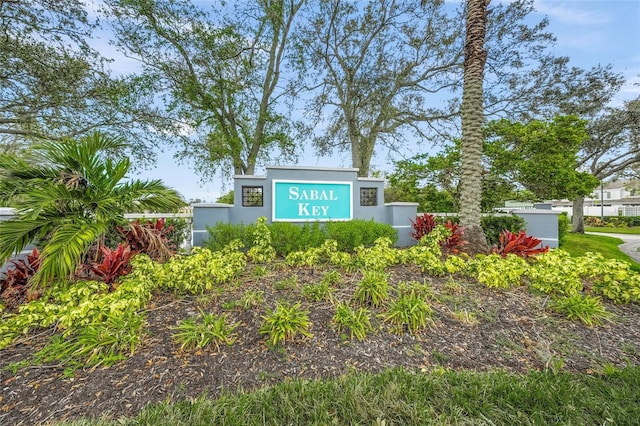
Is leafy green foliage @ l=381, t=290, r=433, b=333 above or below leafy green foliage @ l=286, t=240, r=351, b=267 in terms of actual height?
below

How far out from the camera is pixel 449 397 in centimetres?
180

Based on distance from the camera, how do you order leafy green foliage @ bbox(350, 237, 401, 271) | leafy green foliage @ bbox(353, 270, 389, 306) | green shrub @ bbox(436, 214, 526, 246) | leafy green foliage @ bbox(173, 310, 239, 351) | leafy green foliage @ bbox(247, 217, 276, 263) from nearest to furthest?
leafy green foliage @ bbox(173, 310, 239, 351), leafy green foliage @ bbox(353, 270, 389, 306), leafy green foliage @ bbox(350, 237, 401, 271), leafy green foliage @ bbox(247, 217, 276, 263), green shrub @ bbox(436, 214, 526, 246)

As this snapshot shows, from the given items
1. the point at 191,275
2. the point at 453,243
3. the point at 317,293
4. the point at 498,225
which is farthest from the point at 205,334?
the point at 498,225

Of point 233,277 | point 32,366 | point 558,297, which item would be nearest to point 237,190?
point 233,277

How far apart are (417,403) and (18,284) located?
468cm

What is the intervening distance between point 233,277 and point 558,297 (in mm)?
4266

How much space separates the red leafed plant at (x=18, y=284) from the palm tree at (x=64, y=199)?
252 millimetres

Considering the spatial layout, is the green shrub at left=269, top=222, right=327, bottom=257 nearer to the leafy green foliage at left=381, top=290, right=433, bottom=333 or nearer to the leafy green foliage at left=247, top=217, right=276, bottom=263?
the leafy green foliage at left=247, top=217, right=276, bottom=263

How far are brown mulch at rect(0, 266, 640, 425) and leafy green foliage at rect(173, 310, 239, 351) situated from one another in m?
0.07

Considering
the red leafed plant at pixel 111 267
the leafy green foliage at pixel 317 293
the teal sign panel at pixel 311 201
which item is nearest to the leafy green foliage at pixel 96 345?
the red leafed plant at pixel 111 267

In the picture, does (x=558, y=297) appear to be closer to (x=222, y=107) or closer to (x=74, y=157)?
(x=74, y=157)

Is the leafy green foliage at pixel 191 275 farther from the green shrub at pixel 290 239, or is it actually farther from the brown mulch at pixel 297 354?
the green shrub at pixel 290 239

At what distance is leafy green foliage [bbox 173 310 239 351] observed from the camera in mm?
2352

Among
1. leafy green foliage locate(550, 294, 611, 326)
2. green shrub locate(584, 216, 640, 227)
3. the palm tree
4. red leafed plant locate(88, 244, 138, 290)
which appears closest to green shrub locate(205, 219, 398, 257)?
the palm tree
